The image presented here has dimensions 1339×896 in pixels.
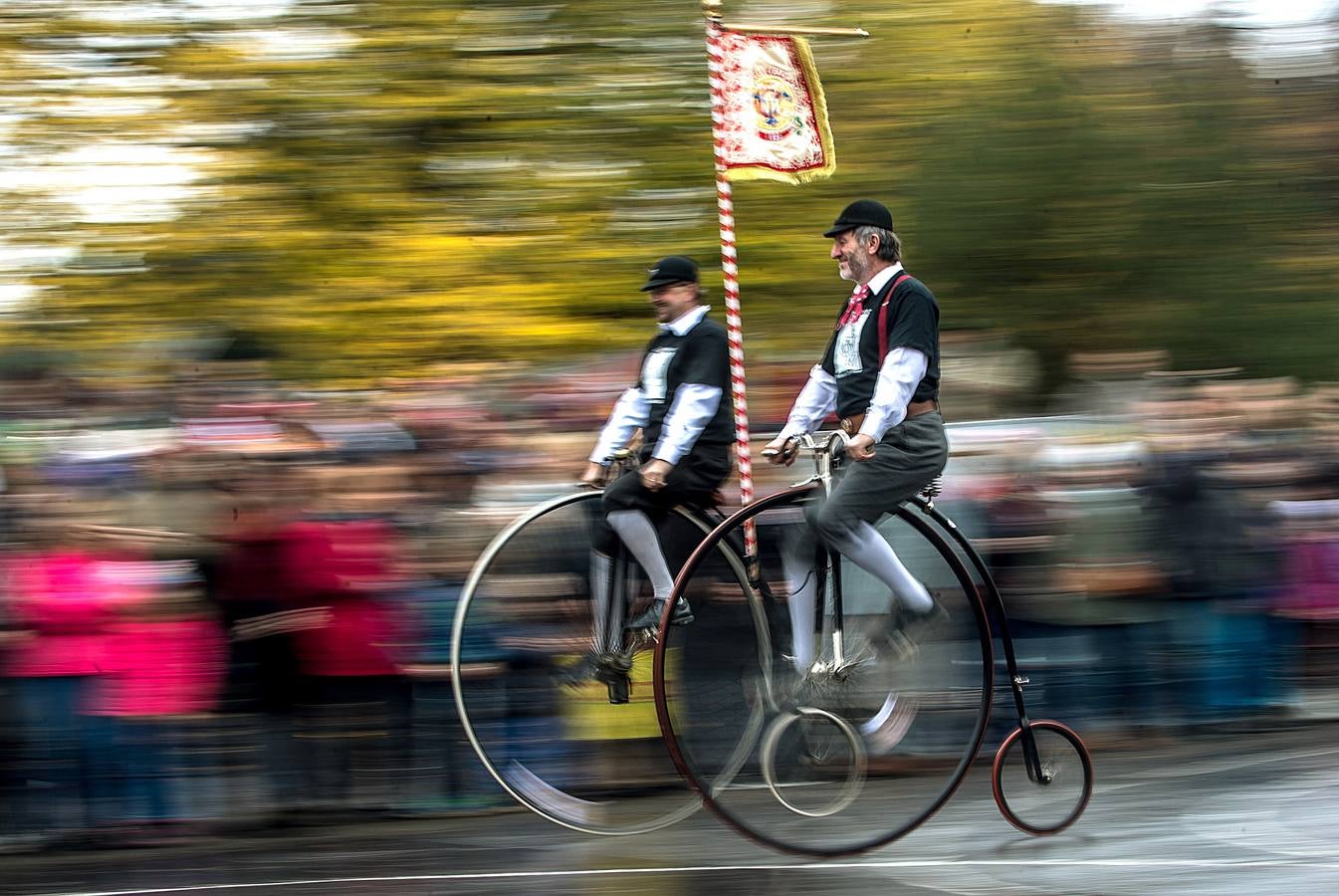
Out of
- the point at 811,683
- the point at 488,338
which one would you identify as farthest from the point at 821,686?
the point at 488,338

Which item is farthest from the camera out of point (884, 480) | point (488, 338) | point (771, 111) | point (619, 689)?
point (488, 338)

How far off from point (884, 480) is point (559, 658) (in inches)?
60.9

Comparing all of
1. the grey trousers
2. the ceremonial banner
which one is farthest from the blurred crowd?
the ceremonial banner

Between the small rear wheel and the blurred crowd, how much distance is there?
52.7 inches

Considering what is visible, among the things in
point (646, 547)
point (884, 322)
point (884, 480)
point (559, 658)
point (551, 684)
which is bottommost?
point (551, 684)

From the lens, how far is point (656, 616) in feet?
19.1

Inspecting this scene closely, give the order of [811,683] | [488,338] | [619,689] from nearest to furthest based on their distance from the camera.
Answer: [811,683]
[619,689]
[488,338]

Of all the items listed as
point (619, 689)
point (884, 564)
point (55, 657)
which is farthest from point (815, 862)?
point (55, 657)

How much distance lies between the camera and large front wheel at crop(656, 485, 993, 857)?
5551mm

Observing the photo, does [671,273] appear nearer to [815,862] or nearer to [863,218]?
[863,218]

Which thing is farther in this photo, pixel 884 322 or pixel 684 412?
pixel 684 412

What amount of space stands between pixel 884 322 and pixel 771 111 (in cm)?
97

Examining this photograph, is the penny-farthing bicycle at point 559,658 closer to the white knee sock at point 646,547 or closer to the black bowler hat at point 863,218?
the white knee sock at point 646,547

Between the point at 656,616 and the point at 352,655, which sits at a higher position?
the point at 656,616
